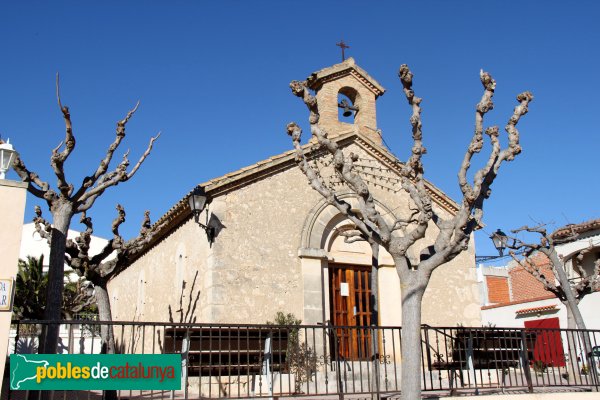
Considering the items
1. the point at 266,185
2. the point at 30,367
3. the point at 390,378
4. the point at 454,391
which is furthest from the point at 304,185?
the point at 30,367

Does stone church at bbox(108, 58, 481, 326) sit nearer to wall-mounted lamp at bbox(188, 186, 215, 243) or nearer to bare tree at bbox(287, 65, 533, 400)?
wall-mounted lamp at bbox(188, 186, 215, 243)

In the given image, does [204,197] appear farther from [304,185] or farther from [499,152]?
[499,152]

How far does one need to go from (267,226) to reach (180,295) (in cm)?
300

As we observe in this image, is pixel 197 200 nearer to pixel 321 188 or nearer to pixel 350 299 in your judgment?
pixel 321 188

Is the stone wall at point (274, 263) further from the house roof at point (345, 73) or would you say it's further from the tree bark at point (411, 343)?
the tree bark at point (411, 343)

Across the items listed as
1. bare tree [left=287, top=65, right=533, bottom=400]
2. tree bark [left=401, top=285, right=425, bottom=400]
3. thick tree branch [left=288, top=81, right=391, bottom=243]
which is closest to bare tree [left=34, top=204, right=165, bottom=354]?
bare tree [left=287, top=65, right=533, bottom=400]

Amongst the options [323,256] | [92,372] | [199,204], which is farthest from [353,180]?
[323,256]

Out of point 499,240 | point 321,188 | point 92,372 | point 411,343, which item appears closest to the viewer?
point 92,372

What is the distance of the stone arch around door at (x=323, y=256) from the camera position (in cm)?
1381

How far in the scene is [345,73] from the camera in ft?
53.1

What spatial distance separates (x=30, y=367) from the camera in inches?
270

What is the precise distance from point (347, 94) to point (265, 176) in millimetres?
4067

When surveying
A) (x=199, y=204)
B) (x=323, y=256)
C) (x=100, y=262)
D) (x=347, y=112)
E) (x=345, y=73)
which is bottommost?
(x=100, y=262)

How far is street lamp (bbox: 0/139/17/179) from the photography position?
7.17m
